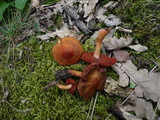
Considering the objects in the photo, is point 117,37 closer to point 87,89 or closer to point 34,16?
point 87,89

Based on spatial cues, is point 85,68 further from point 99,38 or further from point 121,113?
point 121,113

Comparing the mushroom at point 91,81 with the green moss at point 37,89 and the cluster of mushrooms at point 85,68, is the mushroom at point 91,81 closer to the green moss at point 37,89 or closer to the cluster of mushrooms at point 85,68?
the cluster of mushrooms at point 85,68

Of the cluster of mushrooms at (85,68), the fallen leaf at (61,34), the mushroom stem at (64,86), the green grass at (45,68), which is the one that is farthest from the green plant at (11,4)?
the mushroom stem at (64,86)

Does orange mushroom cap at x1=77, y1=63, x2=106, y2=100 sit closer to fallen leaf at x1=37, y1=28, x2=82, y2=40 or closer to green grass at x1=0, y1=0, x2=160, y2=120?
green grass at x1=0, y1=0, x2=160, y2=120

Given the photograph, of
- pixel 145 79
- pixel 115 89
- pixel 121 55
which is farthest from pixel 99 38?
pixel 145 79

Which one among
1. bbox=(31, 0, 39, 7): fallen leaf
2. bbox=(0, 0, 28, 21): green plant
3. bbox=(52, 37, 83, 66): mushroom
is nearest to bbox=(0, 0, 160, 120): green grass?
bbox=(52, 37, 83, 66): mushroom

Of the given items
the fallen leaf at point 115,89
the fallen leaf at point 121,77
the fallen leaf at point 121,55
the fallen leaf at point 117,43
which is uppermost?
the fallen leaf at point 117,43
